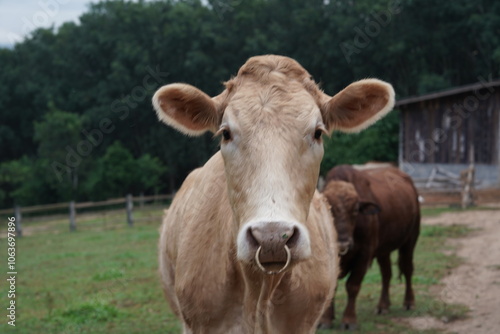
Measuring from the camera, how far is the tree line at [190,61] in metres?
37.8

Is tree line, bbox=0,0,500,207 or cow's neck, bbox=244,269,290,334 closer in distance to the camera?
cow's neck, bbox=244,269,290,334

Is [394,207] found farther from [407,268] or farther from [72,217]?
[72,217]

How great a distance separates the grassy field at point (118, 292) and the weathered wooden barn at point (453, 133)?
35.2 ft

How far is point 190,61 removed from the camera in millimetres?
38812

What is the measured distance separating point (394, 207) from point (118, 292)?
455cm

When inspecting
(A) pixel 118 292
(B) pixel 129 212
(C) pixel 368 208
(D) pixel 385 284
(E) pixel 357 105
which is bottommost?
(B) pixel 129 212

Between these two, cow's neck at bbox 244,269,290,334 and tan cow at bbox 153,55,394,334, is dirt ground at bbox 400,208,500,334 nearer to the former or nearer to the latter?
tan cow at bbox 153,55,394,334

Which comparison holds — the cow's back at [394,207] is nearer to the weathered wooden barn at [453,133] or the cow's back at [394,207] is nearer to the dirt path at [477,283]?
the dirt path at [477,283]

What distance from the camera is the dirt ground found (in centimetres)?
732

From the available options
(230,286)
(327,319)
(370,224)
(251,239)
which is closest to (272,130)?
(251,239)

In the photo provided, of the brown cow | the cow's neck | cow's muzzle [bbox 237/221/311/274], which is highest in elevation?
cow's muzzle [bbox 237/221/311/274]

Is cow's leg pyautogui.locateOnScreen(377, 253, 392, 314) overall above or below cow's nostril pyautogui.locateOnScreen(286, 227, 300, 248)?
below

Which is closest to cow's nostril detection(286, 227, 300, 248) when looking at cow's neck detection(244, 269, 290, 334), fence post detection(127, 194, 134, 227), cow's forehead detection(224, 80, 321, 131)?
cow's forehead detection(224, 80, 321, 131)

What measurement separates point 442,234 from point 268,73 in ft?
39.9
